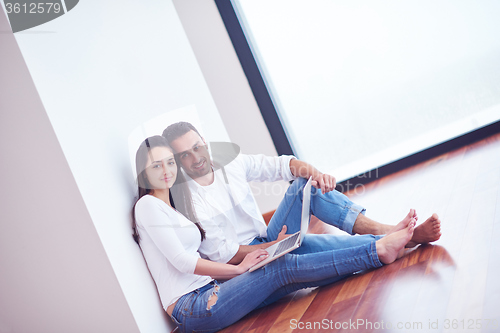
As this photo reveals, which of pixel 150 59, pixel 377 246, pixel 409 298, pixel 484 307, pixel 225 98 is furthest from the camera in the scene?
pixel 225 98

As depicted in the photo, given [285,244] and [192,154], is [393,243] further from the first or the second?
[192,154]

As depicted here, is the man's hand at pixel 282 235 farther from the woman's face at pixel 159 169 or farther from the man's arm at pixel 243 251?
the woman's face at pixel 159 169

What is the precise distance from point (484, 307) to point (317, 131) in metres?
2.13

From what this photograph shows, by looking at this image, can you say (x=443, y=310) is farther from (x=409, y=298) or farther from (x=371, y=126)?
(x=371, y=126)

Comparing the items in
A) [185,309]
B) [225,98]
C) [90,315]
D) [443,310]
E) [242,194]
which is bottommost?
[443,310]

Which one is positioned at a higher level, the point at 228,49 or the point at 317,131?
the point at 228,49

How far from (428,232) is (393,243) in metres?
0.13

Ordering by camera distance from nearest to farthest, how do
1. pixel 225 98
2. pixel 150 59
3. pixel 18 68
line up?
pixel 18 68
pixel 150 59
pixel 225 98

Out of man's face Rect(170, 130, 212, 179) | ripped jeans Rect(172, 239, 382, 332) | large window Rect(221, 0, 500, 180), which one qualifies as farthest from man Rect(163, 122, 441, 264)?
large window Rect(221, 0, 500, 180)

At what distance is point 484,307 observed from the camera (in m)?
1.03

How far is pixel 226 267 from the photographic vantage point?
152 centimetres

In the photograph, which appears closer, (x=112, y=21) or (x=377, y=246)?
(x=377, y=246)

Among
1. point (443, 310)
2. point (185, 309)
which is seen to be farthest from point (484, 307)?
point (185, 309)

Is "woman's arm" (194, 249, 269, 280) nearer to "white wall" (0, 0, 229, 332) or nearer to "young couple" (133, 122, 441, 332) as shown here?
"young couple" (133, 122, 441, 332)
